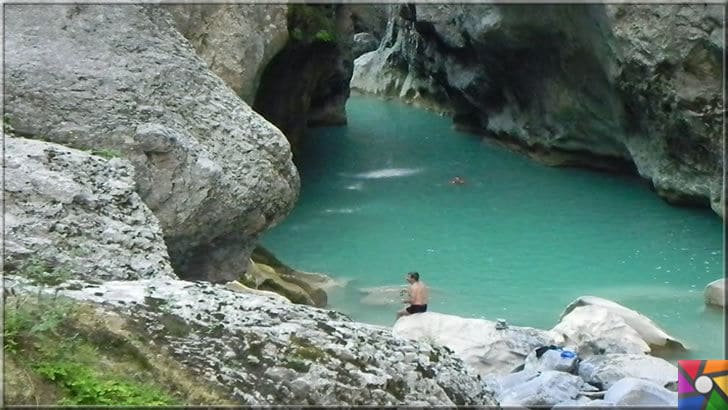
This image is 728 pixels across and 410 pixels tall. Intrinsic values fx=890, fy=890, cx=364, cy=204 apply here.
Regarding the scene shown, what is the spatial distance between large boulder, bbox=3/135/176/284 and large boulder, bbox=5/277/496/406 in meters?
0.82

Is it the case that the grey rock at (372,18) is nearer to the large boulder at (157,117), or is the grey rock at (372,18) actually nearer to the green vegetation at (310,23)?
the green vegetation at (310,23)

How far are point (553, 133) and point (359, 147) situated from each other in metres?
6.79

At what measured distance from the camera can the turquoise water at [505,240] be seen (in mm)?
12438

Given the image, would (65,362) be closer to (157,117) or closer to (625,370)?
(157,117)

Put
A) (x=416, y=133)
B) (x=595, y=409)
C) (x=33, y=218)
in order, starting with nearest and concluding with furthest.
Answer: (x=33, y=218) < (x=595, y=409) < (x=416, y=133)

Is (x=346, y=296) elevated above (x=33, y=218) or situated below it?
below

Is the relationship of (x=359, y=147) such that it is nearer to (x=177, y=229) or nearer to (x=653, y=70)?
(x=653, y=70)

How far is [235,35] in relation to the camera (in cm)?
1275

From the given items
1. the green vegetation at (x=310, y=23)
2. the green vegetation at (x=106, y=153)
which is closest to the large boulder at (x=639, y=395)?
the green vegetation at (x=106, y=153)

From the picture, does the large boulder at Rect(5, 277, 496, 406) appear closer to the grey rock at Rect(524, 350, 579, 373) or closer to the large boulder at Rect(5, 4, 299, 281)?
the large boulder at Rect(5, 4, 299, 281)

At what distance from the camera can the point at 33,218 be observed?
4.57 meters

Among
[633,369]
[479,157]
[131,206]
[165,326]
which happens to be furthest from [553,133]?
[165,326]

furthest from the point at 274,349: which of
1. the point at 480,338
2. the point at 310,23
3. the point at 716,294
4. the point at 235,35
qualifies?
the point at 310,23

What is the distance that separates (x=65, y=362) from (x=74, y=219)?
1920mm
